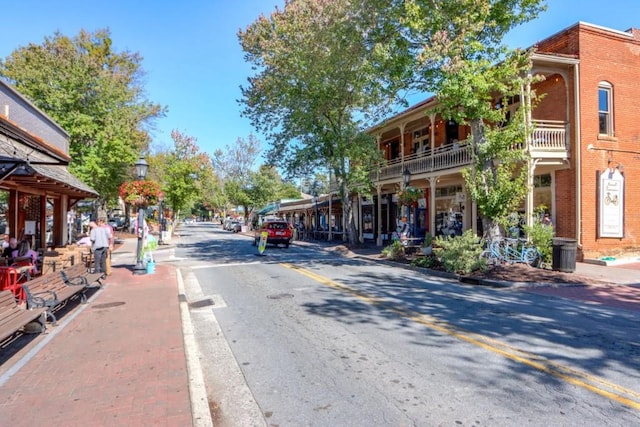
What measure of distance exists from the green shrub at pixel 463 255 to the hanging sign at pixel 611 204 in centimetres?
578

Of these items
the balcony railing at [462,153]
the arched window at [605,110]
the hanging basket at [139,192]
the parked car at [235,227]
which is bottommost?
the parked car at [235,227]

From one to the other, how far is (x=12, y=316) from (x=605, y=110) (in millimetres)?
19428

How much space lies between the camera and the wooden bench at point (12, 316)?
5.12 m

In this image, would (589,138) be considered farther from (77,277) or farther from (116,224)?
(116,224)

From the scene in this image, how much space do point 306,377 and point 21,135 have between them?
17.3ft

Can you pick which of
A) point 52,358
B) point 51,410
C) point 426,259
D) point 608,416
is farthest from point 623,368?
point 426,259

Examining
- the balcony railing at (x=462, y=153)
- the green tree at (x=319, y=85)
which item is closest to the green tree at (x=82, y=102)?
the green tree at (x=319, y=85)

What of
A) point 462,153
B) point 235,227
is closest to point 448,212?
point 462,153

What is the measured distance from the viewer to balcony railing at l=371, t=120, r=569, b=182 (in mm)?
15164

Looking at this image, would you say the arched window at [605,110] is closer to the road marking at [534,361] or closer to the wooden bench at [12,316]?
the road marking at [534,361]

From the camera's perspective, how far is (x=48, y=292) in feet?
22.4

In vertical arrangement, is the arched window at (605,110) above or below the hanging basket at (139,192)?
above

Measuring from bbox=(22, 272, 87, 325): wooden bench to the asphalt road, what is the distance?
7.50ft

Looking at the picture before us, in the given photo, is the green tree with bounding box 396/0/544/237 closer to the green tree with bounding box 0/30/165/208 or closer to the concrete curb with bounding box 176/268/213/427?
the concrete curb with bounding box 176/268/213/427
